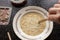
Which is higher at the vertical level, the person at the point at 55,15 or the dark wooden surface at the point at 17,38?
the person at the point at 55,15

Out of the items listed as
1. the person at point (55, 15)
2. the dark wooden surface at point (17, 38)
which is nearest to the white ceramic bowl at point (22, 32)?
the dark wooden surface at point (17, 38)

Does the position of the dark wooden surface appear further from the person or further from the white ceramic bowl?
the person

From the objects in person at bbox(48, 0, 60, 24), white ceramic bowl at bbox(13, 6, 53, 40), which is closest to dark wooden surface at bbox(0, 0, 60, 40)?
white ceramic bowl at bbox(13, 6, 53, 40)

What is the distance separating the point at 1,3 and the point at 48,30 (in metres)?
0.33

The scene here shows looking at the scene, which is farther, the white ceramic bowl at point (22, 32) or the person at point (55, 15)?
the white ceramic bowl at point (22, 32)

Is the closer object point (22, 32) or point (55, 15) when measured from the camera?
point (55, 15)

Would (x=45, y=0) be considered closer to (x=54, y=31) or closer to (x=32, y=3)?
(x=32, y=3)

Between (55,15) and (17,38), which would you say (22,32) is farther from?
(55,15)

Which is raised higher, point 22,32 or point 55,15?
point 55,15

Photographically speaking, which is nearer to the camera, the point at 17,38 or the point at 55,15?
the point at 55,15

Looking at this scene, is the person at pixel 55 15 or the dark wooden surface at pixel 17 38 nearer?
the person at pixel 55 15

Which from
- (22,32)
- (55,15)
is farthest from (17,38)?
(55,15)

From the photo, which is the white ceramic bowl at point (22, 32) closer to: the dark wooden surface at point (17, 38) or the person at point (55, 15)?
the dark wooden surface at point (17, 38)

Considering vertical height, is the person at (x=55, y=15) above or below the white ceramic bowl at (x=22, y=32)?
above
